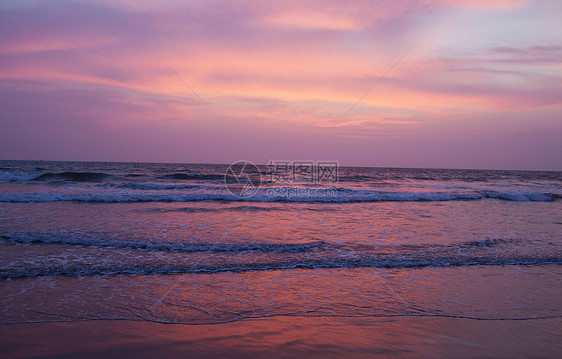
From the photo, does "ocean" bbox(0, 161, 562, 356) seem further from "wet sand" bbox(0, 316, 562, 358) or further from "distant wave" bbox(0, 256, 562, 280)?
"wet sand" bbox(0, 316, 562, 358)

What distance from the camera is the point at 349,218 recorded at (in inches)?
526

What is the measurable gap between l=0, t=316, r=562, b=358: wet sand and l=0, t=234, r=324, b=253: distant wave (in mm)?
3725

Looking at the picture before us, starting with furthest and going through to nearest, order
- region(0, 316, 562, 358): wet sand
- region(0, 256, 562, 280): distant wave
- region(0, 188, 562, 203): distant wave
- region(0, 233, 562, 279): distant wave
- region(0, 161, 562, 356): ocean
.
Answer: region(0, 188, 562, 203): distant wave
region(0, 233, 562, 279): distant wave
region(0, 256, 562, 280): distant wave
region(0, 161, 562, 356): ocean
region(0, 316, 562, 358): wet sand

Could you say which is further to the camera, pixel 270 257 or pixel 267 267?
pixel 270 257

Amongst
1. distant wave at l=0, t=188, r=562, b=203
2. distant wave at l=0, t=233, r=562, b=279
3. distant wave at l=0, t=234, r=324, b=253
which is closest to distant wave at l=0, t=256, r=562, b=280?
distant wave at l=0, t=233, r=562, b=279

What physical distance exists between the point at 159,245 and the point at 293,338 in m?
5.30

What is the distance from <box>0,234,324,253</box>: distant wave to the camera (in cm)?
790

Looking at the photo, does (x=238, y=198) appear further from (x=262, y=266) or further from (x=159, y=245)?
(x=262, y=266)

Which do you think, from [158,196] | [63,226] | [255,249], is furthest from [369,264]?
[158,196]

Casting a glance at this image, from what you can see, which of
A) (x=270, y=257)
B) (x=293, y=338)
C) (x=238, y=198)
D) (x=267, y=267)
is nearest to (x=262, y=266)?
A: (x=267, y=267)

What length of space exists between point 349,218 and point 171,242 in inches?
294

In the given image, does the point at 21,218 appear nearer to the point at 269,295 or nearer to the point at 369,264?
the point at 269,295

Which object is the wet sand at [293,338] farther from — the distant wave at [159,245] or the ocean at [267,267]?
the distant wave at [159,245]

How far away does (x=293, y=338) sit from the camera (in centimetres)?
380
